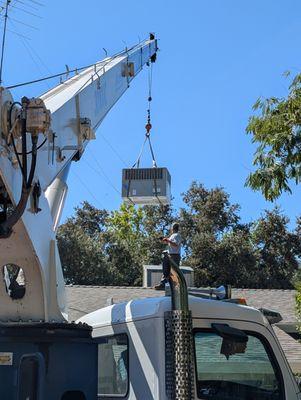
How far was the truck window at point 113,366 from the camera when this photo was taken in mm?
4762

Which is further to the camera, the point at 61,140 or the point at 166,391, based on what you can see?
the point at 61,140

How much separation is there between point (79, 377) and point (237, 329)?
119cm

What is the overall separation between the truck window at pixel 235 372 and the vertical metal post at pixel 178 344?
264 mm

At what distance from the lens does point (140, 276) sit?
120 feet

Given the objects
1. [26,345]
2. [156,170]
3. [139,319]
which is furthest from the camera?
[156,170]

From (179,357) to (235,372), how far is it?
0.67 meters

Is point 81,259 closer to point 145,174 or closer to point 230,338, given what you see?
point 145,174

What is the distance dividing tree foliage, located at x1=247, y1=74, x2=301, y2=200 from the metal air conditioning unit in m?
2.71

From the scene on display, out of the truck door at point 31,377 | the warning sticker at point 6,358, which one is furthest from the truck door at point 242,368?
the warning sticker at point 6,358

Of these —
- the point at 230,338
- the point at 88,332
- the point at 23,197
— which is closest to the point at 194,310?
the point at 230,338

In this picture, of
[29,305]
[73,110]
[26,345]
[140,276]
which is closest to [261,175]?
[73,110]

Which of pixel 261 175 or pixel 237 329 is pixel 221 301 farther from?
pixel 261 175

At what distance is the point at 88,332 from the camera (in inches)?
170

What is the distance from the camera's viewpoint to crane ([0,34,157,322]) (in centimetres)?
398
